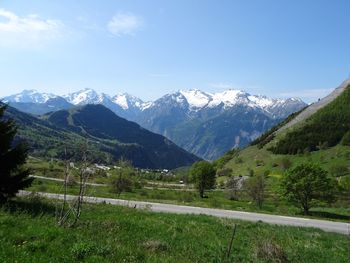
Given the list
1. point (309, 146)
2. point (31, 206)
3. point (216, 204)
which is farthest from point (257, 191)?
point (309, 146)

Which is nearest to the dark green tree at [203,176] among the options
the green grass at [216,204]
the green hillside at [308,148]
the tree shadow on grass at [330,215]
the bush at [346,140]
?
the green grass at [216,204]

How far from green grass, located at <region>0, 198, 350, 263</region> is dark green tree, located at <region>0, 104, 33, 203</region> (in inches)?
34.2

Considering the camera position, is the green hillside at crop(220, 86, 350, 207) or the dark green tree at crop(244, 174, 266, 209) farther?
the green hillside at crop(220, 86, 350, 207)

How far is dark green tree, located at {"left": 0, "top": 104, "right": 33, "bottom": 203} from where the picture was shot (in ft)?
65.9

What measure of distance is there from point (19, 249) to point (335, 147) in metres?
146

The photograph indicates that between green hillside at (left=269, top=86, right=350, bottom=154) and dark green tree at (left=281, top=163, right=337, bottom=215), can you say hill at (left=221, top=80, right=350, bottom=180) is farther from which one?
dark green tree at (left=281, top=163, right=337, bottom=215)

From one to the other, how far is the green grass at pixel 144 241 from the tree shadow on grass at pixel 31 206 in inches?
2.1

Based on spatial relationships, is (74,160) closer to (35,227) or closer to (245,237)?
(35,227)

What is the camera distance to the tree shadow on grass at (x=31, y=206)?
1877 centimetres

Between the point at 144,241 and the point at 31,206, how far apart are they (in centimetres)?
821

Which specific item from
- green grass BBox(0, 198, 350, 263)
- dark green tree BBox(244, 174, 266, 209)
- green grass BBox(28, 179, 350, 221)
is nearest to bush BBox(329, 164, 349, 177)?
green grass BBox(28, 179, 350, 221)

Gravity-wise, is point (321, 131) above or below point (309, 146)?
above

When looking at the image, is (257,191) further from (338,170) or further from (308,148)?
(308,148)

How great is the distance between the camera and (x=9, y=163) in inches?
795
